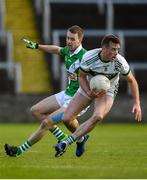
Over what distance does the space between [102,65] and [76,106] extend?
696 mm

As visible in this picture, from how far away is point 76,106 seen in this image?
42.9ft

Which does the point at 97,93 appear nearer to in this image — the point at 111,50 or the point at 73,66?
→ the point at 111,50

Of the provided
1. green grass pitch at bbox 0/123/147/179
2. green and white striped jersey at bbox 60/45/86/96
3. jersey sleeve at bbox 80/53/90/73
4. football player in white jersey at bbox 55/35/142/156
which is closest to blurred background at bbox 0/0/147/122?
green grass pitch at bbox 0/123/147/179

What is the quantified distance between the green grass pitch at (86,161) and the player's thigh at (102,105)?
2.16 ft

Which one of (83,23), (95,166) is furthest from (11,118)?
(95,166)

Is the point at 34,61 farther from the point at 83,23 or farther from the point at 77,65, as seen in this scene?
the point at 77,65

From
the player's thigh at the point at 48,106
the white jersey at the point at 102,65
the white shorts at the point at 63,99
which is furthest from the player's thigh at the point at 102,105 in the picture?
the player's thigh at the point at 48,106

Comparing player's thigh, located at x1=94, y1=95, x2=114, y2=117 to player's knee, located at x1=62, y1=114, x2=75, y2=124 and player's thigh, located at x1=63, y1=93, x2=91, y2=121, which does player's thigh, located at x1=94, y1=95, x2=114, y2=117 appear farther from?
player's knee, located at x1=62, y1=114, x2=75, y2=124

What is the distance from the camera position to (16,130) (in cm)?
2155

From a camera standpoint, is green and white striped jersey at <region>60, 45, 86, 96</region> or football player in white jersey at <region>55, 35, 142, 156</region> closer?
football player in white jersey at <region>55, 35, 142, 156</region>

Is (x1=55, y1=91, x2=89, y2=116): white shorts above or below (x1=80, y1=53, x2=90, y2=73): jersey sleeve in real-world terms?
below

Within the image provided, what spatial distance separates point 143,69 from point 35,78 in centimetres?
312

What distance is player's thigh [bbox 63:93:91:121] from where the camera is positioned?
1305 cm

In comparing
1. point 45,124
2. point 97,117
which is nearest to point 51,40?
point 45,124
